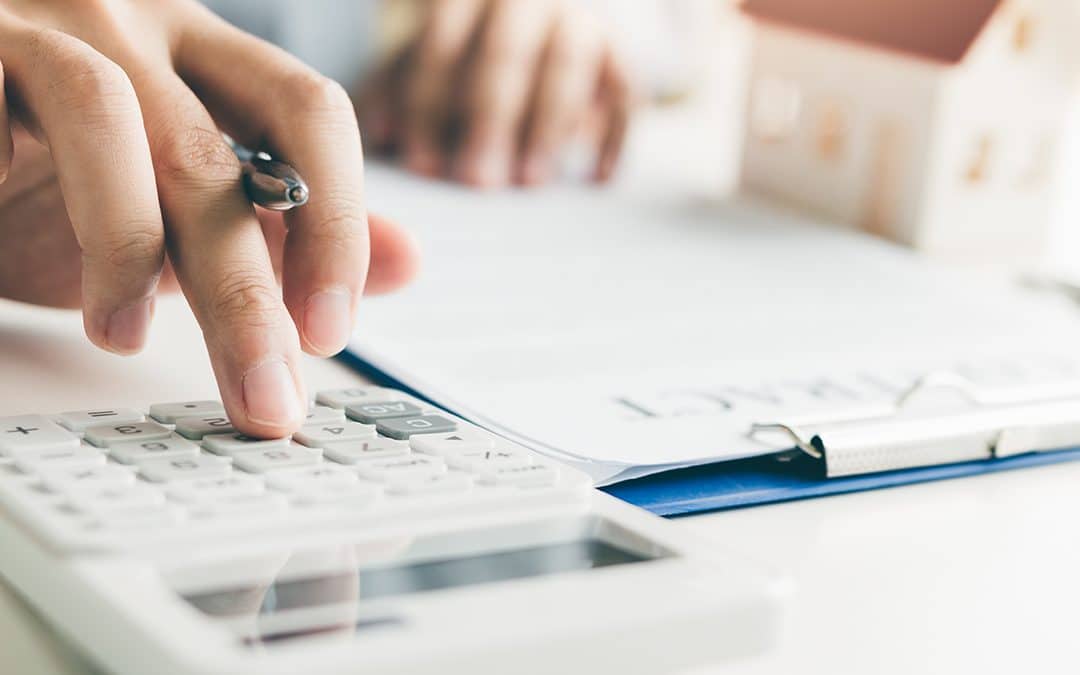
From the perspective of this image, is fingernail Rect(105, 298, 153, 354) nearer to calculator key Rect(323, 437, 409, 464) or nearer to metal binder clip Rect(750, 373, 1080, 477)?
calculator key Rect(323, 437, 409, 464)

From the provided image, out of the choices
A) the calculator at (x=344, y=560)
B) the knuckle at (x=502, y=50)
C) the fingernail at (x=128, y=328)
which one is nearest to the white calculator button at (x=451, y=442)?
the calculator at (x=344, y=560)

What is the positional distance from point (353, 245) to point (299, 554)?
0.17 m

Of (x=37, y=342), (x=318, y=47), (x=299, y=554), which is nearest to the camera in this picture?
(x=299, y=554)

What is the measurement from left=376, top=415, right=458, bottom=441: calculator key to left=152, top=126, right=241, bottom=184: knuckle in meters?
0.11

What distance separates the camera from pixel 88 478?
1.13 feet

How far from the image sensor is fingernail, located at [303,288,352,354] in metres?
0.46

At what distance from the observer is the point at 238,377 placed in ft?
1.33

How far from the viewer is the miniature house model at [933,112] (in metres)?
0.81

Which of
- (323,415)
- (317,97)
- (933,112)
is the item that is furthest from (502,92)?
(323,415)

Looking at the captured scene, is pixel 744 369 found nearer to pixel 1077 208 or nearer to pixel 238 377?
pixel 238 377

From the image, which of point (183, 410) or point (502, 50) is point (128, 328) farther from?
point (502, 50)

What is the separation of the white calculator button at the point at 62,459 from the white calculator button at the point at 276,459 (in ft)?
0.12

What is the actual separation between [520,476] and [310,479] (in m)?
0.06

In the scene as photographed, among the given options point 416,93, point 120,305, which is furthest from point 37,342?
point 416,93
